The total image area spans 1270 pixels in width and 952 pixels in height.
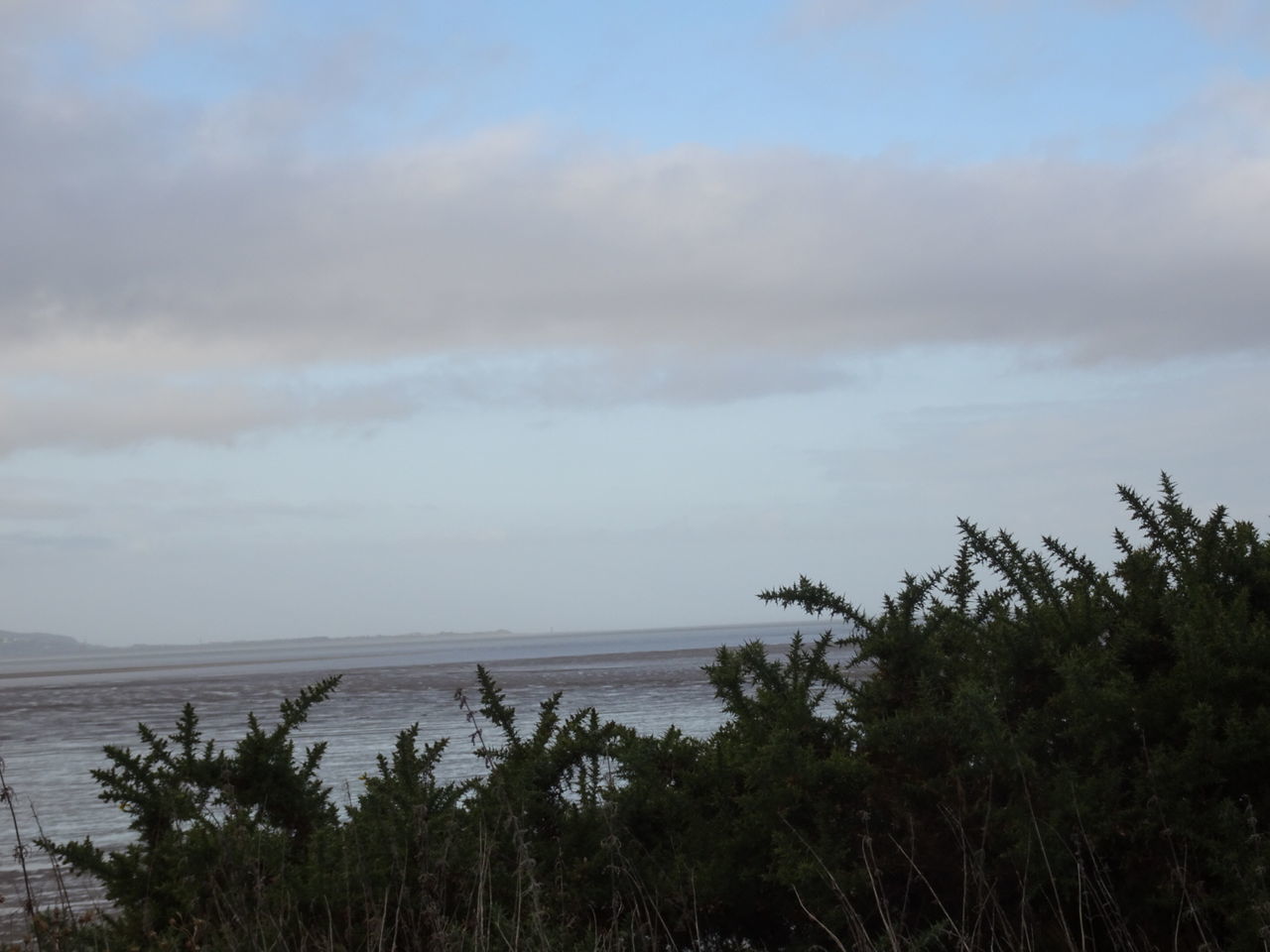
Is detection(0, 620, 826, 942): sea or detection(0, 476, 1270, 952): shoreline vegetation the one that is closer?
detection(0, 476, 1270, 952): shoreline vegetation

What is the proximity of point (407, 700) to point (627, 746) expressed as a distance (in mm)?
26833

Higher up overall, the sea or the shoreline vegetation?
the shoreline vegetation

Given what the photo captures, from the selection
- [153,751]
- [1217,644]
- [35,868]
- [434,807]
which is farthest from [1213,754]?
Answer: [35,868]

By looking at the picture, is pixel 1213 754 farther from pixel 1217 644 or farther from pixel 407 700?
pixel 407 700

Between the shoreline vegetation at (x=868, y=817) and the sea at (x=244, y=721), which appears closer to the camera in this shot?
the shoreline vegetation at (x=868, y=817)

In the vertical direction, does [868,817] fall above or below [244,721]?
above

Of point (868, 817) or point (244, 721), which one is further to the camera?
point (244, 721)

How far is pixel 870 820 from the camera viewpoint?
3.66 m

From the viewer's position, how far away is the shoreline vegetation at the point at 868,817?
133 inches

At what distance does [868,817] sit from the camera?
3.58 m

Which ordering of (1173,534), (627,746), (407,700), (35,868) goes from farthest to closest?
(407,700) < (35,868) < (1173,534) < (627,746)

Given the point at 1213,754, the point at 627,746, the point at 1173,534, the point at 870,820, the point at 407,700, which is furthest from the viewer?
the point at 407,700

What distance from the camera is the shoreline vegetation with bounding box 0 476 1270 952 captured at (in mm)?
3369

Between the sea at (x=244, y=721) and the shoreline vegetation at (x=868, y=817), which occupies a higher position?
the shoreline vegetation at (x=868, y=817)
